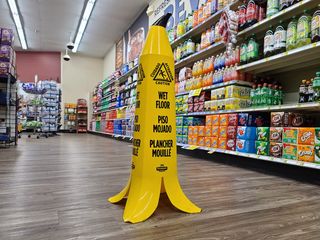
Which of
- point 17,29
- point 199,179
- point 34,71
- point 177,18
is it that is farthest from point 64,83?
point 199,179

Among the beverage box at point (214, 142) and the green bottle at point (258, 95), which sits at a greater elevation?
the green bottle at point (258, 95)

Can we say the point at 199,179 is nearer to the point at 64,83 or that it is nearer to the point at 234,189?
the point at 234,189

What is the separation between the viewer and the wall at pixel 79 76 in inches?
505

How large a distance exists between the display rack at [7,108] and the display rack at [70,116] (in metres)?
7.92

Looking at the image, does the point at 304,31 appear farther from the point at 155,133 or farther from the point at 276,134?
the point at 155,133

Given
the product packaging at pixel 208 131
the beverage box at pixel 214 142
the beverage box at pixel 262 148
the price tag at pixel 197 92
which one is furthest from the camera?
the price tag at pixel 197 92

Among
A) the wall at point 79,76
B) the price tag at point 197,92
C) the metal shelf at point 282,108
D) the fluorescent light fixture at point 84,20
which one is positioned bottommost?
the metal shelf at point 282,108

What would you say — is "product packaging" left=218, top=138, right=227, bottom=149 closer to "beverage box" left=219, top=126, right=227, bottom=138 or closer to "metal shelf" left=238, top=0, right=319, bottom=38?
"beverage box" left=219, top=126, right=227, bottom=138

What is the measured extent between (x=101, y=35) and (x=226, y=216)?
10.0 meters

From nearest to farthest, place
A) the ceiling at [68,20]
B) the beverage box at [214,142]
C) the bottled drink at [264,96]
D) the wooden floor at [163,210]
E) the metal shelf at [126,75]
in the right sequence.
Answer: the wooden floor at [163,210], the bottled drink at [264,96], the beverage box at [214,142], the metal shelf at [126,75], the ceiling at [68,20]

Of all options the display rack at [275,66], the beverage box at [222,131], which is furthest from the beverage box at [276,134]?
the beverage box at [222,131]

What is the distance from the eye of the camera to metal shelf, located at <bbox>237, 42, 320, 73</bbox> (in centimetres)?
227

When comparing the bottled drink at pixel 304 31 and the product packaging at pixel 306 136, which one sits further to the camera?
the bottled drink at pixel 304 31

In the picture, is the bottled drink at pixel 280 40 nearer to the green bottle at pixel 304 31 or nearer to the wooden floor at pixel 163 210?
the green bottle at pixel 304 31
